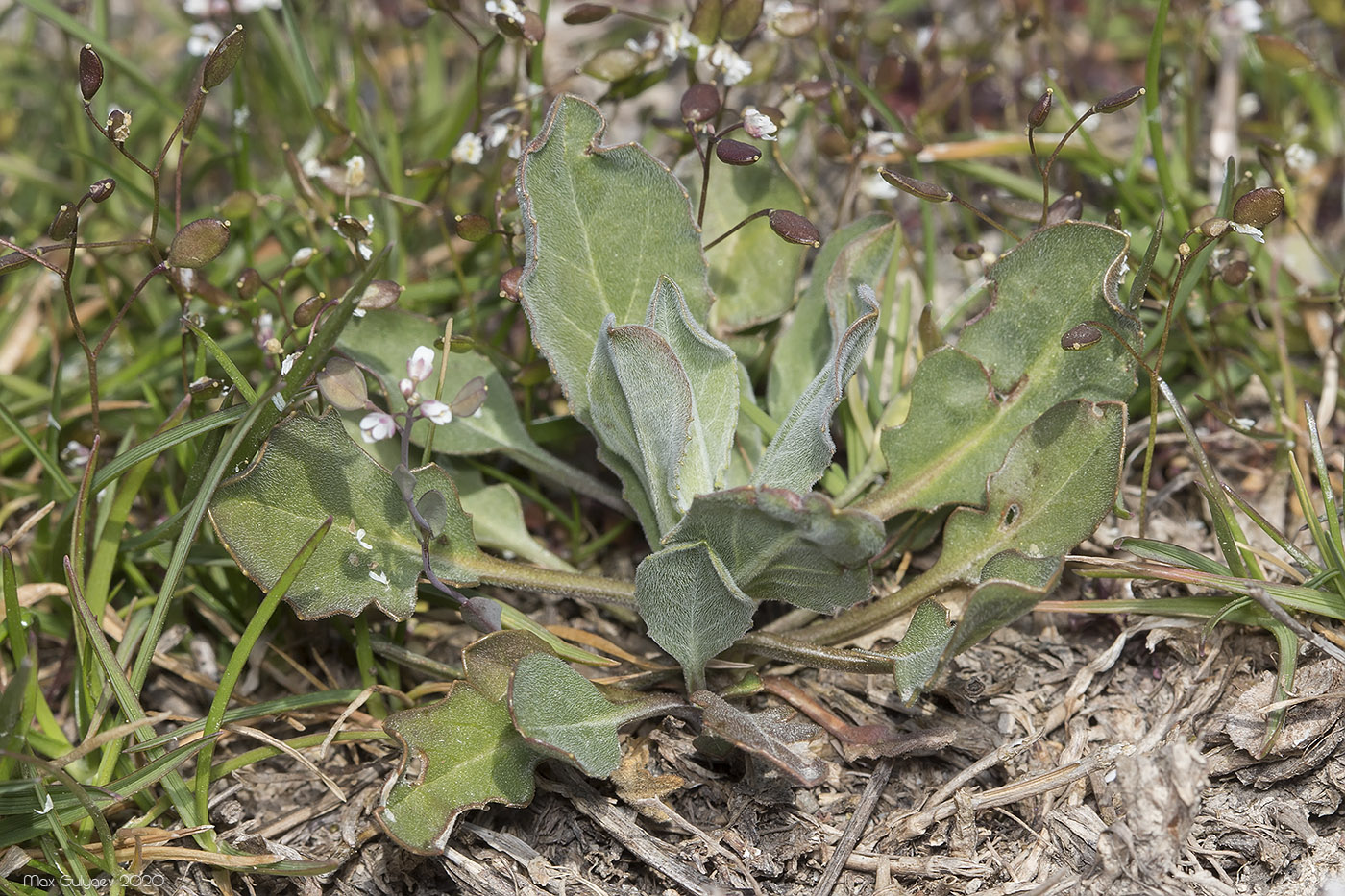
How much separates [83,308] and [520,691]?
80.2 inches

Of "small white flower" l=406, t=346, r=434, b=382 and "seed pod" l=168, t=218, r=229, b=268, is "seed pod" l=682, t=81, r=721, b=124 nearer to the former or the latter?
"small white flower" l=406, t=346, r=434, b=382

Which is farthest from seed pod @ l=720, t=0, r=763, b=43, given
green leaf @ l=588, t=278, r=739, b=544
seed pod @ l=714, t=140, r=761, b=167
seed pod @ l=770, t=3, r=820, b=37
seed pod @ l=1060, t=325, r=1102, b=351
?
seed pod @ l=1060, t=325, r=1102, b=351

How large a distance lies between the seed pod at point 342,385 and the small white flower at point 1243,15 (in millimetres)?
2468

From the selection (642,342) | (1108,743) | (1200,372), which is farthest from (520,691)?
(1200,372)

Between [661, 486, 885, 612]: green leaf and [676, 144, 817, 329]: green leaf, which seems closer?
[661, 486, 885, 612]: green leaf

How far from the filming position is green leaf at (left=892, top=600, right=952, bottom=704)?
1.82 metres

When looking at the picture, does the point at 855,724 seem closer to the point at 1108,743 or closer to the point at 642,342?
the point at 1108,743

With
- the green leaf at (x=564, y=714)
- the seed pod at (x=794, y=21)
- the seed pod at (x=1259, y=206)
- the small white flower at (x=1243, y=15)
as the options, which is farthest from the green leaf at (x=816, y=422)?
the small white flower at (x=1243, y=15)

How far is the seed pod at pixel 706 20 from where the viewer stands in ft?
7.89

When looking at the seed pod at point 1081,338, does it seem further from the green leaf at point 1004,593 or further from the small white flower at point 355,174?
the small white flower at point 355,174

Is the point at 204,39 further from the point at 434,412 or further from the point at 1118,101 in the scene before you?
the point at 1118,101

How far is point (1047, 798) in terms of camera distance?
6.57 ft

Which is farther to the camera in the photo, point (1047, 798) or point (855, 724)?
point (855, 724)

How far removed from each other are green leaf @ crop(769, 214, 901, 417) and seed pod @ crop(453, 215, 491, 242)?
2.43 feet
